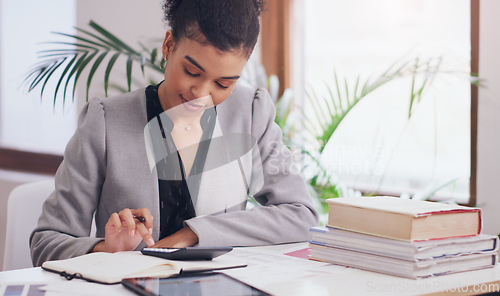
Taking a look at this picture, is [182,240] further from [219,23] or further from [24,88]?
[24,88]

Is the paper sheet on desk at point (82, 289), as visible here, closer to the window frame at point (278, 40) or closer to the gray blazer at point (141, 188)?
the gray blazer at point (141, 188)

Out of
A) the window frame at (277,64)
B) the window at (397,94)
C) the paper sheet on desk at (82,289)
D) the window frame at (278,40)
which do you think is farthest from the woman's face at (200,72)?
the window frame at (278,40)

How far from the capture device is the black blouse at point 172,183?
63.7 inches

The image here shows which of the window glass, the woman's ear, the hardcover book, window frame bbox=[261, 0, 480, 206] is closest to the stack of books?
the hardcover book

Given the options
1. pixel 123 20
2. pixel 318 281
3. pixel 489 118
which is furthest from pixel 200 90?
pixel 123 20

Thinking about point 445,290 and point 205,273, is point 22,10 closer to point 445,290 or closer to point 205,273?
point 205,273

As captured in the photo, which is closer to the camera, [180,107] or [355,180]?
[180,107]

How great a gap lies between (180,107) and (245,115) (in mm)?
235

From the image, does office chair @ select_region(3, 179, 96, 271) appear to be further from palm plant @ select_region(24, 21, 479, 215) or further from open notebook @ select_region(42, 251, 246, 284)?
open notebook @ select_region(42, 251, 246, 284)

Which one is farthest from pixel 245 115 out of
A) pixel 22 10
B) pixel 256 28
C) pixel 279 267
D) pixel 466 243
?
pixel 22 10

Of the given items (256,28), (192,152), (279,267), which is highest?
(256,28)

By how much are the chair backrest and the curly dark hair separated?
2.33 feet

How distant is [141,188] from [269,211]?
0.34m

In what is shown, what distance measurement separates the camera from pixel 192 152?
5.50 feet
